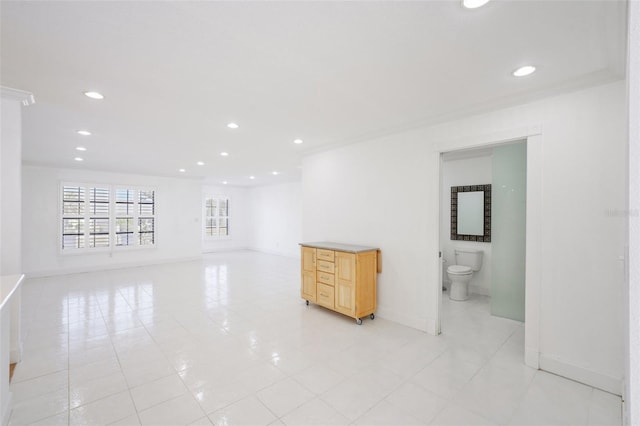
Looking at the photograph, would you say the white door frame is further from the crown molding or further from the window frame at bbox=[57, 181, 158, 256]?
the window frame at bbox=[57, 181, 158, 256]

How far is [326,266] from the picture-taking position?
4113 millimetres

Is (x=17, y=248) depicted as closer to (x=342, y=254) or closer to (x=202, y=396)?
(x=202, y=396)

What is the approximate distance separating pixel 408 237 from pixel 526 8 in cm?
253

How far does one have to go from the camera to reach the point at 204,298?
4.89m

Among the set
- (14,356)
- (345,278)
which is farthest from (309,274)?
(14,356)

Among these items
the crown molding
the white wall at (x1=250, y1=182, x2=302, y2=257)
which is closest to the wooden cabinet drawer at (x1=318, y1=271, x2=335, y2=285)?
the crown molding

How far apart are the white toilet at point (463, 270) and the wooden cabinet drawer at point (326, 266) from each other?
1.97 metres

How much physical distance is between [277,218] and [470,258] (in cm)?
645

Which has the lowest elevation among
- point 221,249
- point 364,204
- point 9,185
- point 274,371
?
point 274,371

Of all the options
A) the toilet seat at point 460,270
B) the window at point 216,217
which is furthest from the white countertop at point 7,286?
the window at point 216,217

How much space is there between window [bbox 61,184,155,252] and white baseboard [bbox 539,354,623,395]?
869 centimetres

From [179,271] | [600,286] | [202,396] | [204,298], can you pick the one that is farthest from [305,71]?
[179,271]

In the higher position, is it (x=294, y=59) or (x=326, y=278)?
(x=294, y=59)

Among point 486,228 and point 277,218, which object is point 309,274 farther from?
point 277,218
